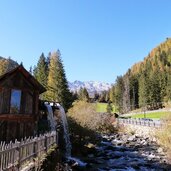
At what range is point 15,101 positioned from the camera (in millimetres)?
24984

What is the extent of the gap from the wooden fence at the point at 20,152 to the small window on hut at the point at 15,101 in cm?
807

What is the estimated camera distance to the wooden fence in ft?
35.5

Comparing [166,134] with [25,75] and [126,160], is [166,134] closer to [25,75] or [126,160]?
[126,160]

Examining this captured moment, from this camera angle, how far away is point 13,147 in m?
11.7

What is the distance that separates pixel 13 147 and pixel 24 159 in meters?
1.87

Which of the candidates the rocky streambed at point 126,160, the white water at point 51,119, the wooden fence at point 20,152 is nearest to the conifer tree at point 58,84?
the rocky streambed at point 126,160

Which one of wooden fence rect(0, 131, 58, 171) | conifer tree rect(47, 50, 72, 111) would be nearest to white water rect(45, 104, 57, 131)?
wooden fence rect(0, 131, 58, 171)

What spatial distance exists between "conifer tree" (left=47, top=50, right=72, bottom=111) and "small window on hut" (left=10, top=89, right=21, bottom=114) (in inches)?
1069

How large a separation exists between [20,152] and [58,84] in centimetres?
4265

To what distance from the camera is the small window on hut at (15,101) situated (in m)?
24.7

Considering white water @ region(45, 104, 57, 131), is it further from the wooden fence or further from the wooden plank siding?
the wooden fence

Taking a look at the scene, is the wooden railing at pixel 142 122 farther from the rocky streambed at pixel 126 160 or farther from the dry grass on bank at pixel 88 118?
the rocky streambed at pixel 126 160

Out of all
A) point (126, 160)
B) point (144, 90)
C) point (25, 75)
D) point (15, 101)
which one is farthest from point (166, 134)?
point (144, 90)

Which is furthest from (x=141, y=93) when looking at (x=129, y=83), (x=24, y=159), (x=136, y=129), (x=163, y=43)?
(x=163, y=43)
